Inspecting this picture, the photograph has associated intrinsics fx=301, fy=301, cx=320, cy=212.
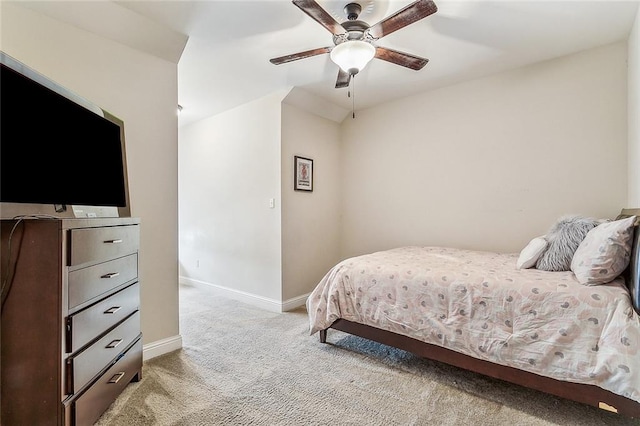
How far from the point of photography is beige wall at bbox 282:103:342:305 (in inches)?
132

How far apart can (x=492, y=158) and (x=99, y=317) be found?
3322mm

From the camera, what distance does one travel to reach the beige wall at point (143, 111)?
178 cm

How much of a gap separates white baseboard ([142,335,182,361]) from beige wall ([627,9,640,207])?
342 cm

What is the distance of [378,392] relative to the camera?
5.84 ft

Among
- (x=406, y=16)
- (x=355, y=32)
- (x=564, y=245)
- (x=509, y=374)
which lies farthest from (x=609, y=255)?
(x=355, y=32)

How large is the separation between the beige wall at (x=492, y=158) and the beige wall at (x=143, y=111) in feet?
7.56

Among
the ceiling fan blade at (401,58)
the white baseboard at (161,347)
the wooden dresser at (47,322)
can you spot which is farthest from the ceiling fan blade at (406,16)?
the white baseboard at (161,347)

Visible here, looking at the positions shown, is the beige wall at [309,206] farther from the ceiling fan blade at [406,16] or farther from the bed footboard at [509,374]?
the ceiling fan blade at [406,16]

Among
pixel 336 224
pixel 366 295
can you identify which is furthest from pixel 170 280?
pixel 336 224

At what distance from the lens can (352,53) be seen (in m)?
1.87

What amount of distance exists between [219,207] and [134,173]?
73.0 inches

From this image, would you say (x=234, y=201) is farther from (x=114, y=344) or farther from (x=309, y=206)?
(x=114, y=344)

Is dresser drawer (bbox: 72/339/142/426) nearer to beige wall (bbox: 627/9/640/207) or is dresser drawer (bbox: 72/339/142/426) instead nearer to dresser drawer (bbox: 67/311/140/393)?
dresser drawer (bbox: 67/311/140/393)

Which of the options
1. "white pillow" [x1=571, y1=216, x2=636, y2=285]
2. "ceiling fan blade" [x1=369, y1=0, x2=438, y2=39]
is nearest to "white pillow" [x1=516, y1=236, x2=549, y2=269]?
"white pillow" [x1=571, y1=216, x2=636, y2=285]
